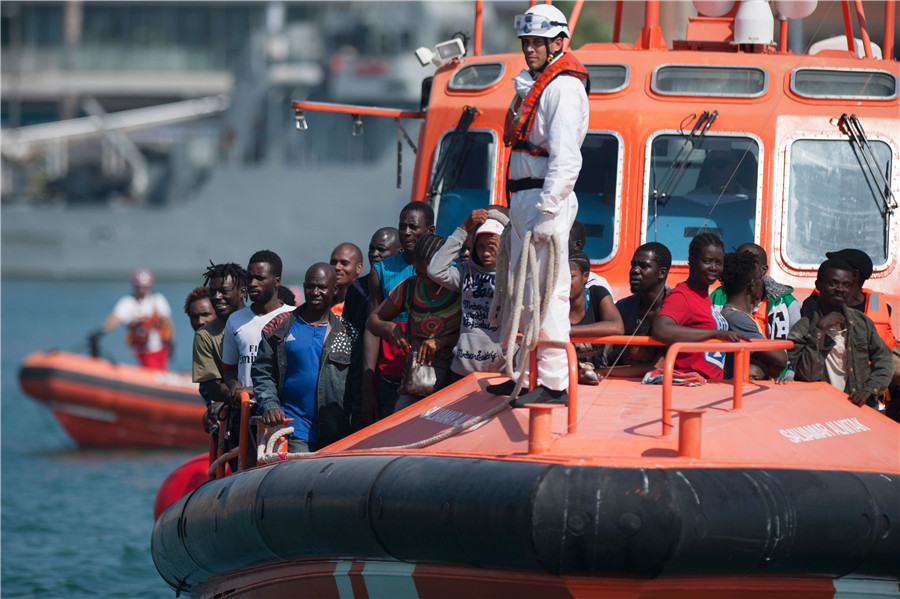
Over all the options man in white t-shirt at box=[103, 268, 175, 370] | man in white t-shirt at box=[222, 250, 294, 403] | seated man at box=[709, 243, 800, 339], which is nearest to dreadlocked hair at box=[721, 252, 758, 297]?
seated man at box=[709, 243, 800, 339]

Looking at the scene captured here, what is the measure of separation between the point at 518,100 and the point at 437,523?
6.13 ft

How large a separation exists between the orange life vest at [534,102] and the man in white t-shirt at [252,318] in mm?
2341

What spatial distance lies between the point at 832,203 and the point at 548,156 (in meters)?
2.64

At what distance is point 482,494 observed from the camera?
4.94m

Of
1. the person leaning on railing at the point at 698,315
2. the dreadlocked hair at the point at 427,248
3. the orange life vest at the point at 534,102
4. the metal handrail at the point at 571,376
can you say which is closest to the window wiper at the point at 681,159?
the person leaning on railing at the point at 698,315

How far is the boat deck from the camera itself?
200 inches

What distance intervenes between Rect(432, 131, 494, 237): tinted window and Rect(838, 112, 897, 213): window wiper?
202cm

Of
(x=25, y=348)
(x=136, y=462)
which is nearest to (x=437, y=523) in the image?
(x=136, y=462)

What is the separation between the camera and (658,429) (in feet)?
17.1

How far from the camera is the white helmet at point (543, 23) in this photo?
553 cm

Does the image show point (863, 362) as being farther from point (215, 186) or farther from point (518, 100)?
point (215, 186)

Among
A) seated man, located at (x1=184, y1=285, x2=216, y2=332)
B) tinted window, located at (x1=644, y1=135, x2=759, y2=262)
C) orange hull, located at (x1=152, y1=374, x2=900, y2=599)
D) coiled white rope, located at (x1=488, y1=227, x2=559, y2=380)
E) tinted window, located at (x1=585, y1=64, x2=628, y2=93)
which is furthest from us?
seated man, located at (x1=184, y1=285, x2=216, y2=332)

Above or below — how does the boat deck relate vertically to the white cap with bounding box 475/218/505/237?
below

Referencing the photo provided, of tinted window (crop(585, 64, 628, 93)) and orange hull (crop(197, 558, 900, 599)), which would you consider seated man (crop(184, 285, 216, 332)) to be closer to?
tinted window (crop(585, 64, 628, 93))
